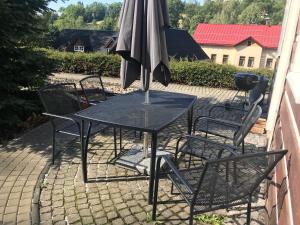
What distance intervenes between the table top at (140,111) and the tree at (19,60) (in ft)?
8.76

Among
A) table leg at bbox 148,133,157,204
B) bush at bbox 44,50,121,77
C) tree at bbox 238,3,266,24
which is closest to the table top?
table leg at bbox 148,133,157,204

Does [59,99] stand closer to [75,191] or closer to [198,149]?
[75,191]

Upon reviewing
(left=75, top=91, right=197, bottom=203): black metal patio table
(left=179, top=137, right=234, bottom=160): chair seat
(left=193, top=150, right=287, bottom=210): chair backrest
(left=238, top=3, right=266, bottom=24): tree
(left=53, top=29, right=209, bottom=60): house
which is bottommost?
(left=179, top=137, right=234, bottom=160): chair seat

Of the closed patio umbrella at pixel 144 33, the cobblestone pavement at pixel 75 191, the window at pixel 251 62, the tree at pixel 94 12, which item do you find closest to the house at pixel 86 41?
the window at pixel 251 62

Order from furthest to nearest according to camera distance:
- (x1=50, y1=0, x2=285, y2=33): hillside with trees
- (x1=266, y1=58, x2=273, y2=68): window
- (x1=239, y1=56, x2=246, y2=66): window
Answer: (x1=50, y1=0, x2=285, y2=33): hillside with trees → (x1=239, y1=56, x2=246, y2=66): window → (x1=266, y1=58, x2=273, y2=68): window

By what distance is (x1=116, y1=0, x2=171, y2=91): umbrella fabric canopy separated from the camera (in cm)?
352

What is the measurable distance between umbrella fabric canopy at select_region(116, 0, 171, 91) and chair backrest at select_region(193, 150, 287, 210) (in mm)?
1591

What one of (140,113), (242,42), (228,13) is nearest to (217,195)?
(140,113)

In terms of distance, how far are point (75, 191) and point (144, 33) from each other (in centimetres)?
210

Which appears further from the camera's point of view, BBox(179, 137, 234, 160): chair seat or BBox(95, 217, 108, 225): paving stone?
BBox(179, 137, 234, 160): chair seat

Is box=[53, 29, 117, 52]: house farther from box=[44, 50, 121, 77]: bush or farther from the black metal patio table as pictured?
the black metal patio table

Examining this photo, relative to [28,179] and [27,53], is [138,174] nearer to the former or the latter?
[28,179]

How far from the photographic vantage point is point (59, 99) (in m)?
4.51

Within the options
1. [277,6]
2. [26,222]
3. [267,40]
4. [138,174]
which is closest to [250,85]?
[138,174]
